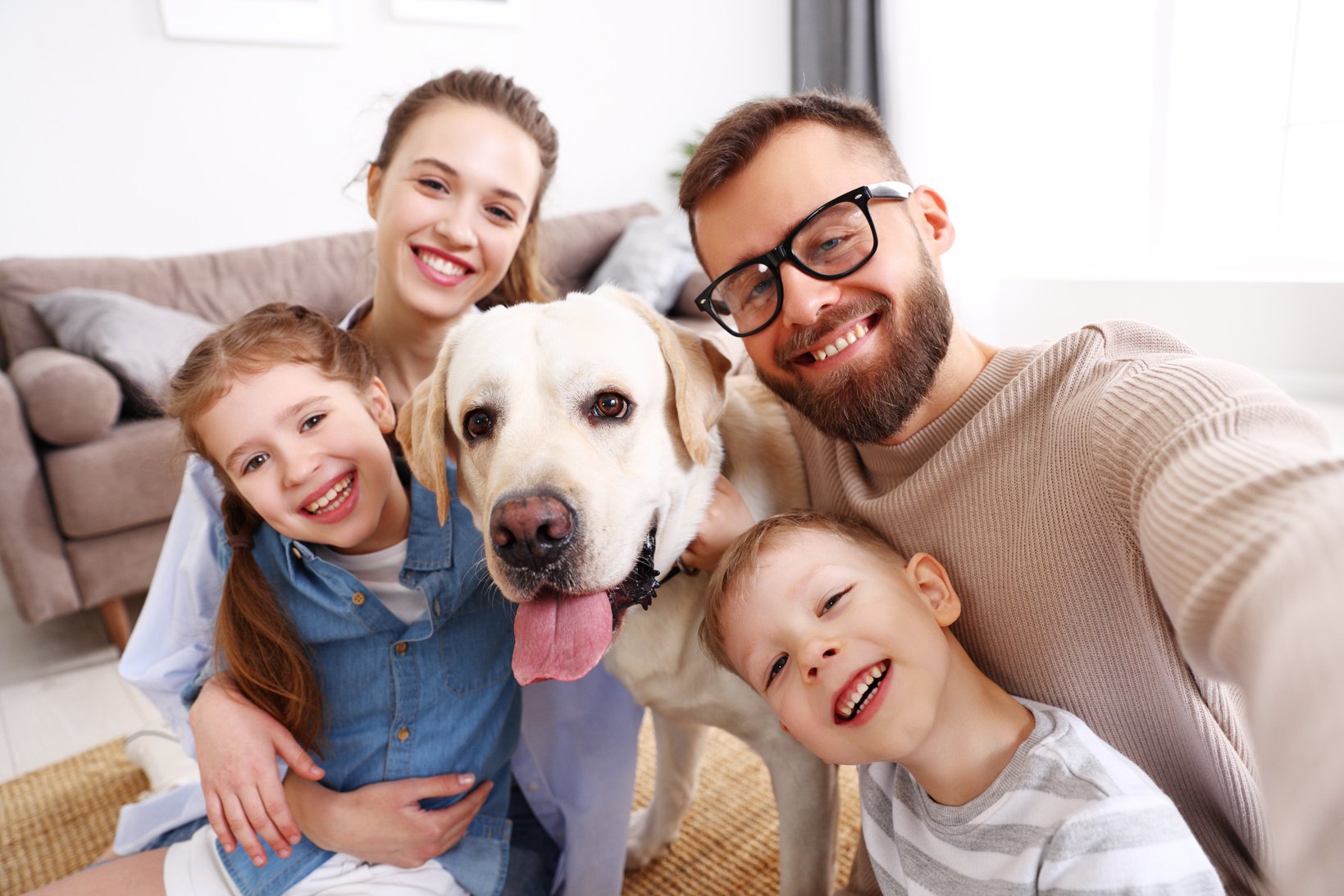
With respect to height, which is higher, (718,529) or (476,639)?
(718,529)

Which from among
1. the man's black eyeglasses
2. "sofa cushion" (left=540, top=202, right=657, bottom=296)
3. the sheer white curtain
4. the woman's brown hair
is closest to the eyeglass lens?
the man's black eyeglasses

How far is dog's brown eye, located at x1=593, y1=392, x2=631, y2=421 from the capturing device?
119 centimetres

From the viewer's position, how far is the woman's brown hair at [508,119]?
1817 millimetres

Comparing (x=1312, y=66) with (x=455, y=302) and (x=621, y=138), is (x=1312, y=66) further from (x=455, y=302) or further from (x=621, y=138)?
(x=455, y=302)

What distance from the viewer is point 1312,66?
3.78 metres

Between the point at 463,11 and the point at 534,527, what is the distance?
4684 millimetres

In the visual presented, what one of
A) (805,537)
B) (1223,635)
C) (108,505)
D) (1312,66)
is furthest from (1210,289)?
(108,505)

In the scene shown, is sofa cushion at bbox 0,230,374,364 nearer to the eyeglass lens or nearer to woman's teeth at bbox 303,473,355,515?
woman's teeth at bbox 303,473,355,515

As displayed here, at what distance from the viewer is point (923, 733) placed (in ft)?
3.17

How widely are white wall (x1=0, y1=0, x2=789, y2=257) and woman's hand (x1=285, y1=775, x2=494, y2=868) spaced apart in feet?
8.90

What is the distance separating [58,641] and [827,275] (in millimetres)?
3388

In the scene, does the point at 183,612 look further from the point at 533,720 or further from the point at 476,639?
the point at 533,720

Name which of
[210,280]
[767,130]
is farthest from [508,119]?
[210,280]

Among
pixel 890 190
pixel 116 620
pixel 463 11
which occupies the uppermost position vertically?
pixel 463 11
